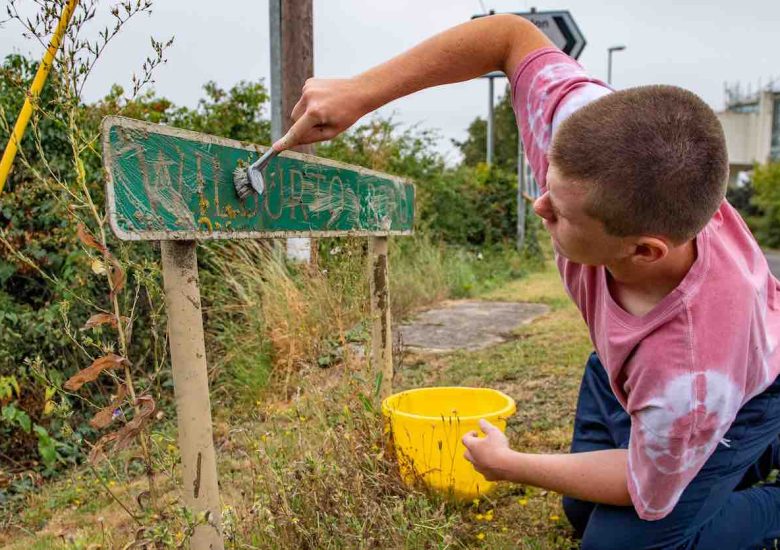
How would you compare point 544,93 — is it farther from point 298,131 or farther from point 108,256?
point 108,256

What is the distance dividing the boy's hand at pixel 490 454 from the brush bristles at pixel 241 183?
840mm

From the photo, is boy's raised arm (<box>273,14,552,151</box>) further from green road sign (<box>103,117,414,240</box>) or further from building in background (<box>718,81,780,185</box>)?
building in background (<box>718,81,780,185</box>)

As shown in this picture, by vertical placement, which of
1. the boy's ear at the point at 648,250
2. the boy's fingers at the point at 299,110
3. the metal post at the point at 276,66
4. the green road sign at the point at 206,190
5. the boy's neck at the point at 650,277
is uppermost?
the metal post at the point at 276,66

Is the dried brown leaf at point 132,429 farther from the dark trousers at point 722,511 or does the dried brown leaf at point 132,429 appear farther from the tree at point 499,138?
the tree at point 499,138

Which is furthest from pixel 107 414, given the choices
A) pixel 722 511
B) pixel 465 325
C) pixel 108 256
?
pixel 465 325

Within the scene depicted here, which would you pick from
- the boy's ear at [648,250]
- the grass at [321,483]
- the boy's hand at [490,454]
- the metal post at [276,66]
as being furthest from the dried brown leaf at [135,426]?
the metal post at [276,66]

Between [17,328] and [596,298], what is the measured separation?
10.0 feet

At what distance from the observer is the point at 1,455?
A: 128 inches

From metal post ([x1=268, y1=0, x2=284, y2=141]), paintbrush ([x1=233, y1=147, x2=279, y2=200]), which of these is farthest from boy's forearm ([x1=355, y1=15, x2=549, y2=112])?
metal post ([x1=268, y1=0, x2=284, y2=141])

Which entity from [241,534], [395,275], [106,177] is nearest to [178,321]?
[106,177]

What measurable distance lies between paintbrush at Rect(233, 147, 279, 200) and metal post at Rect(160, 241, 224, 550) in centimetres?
18

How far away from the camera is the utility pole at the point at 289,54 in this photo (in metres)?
4.51

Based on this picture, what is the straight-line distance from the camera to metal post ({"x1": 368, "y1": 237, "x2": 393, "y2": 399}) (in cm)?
244

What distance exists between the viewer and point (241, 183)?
1.52 m
